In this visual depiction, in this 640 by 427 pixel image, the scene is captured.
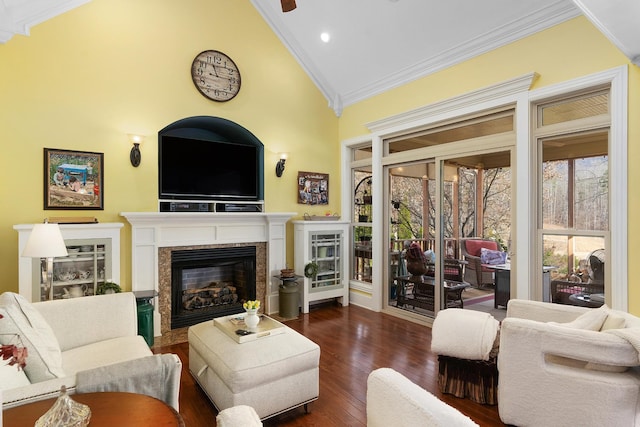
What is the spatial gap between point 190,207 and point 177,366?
9.19 feet

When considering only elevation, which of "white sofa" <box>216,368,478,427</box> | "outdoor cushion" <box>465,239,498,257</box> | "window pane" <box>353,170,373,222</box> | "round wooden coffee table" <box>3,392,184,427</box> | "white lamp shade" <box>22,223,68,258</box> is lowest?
"round wooden coffee table" <box>3,392,184,427</box>

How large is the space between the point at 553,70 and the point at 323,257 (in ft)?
11.5

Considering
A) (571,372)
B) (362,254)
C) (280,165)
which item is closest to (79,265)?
(280,165)

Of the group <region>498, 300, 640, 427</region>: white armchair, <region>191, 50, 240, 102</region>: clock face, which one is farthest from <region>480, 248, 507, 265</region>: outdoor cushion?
<region>191, 50, 240, 102</region>: clock face

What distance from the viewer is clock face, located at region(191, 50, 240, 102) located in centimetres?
443

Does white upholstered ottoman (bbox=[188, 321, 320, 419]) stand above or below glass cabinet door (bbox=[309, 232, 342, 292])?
below

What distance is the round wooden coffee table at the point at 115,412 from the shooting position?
134 centimetres

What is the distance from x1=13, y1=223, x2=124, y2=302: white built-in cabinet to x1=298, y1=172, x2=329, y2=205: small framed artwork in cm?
245

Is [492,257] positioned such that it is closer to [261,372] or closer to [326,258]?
[326,258]

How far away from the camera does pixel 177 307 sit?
432cm

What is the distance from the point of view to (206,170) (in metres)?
4.52

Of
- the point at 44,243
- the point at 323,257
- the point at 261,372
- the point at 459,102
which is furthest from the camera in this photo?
the point at 323,257

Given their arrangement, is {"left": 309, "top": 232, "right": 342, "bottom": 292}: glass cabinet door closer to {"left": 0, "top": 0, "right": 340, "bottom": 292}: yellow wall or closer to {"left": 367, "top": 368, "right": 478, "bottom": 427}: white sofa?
{"left": 0, "top": 0, "right": 340, "bottom": 292}: yellow wall

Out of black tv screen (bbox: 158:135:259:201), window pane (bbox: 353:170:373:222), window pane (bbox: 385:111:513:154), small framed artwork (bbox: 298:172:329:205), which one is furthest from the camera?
window pane (bbox: 353:170:373:222)
